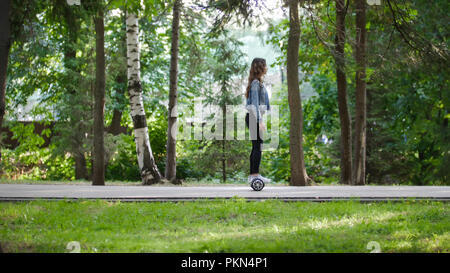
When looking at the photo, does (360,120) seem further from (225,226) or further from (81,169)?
(81,169)

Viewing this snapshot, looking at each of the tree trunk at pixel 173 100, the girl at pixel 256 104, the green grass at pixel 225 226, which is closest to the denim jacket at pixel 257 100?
the girl at pixel 256 104

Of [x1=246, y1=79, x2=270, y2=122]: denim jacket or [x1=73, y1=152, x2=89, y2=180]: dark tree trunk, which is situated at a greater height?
[x1=246, y1=79, x2=270, y2=122]: denim jacket

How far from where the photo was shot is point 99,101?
1414 cm

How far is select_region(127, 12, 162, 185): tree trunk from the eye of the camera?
14.2 meters

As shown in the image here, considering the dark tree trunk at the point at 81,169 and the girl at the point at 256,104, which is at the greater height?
the girl at the point at 256,104

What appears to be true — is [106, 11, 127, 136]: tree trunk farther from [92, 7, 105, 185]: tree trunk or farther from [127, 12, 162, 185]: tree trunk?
[92, 7, 105, 185]: tree trunk

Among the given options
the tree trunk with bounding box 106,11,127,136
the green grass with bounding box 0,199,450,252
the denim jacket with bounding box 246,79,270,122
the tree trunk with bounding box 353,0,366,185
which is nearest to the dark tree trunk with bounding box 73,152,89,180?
the tree trunk with bounding box 106,11,127,136

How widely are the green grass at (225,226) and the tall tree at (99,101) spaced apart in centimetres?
541

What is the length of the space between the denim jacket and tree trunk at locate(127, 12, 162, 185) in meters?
5.04

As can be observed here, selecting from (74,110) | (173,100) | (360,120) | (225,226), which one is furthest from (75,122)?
(225,226)

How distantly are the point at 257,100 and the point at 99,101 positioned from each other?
5870 millimetres

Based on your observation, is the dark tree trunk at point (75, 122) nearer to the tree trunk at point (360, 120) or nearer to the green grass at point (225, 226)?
the tree trunk at point (360, 120)

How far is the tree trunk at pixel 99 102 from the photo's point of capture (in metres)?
13.9

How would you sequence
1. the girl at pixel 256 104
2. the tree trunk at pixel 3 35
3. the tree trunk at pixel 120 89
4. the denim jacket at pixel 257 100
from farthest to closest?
1. the tree trunk at pixel 120 89
2. the denim jacket at pixel 257 100
3. the girl at pixel 256 104
4. the tree trunk at pixel 3 35
